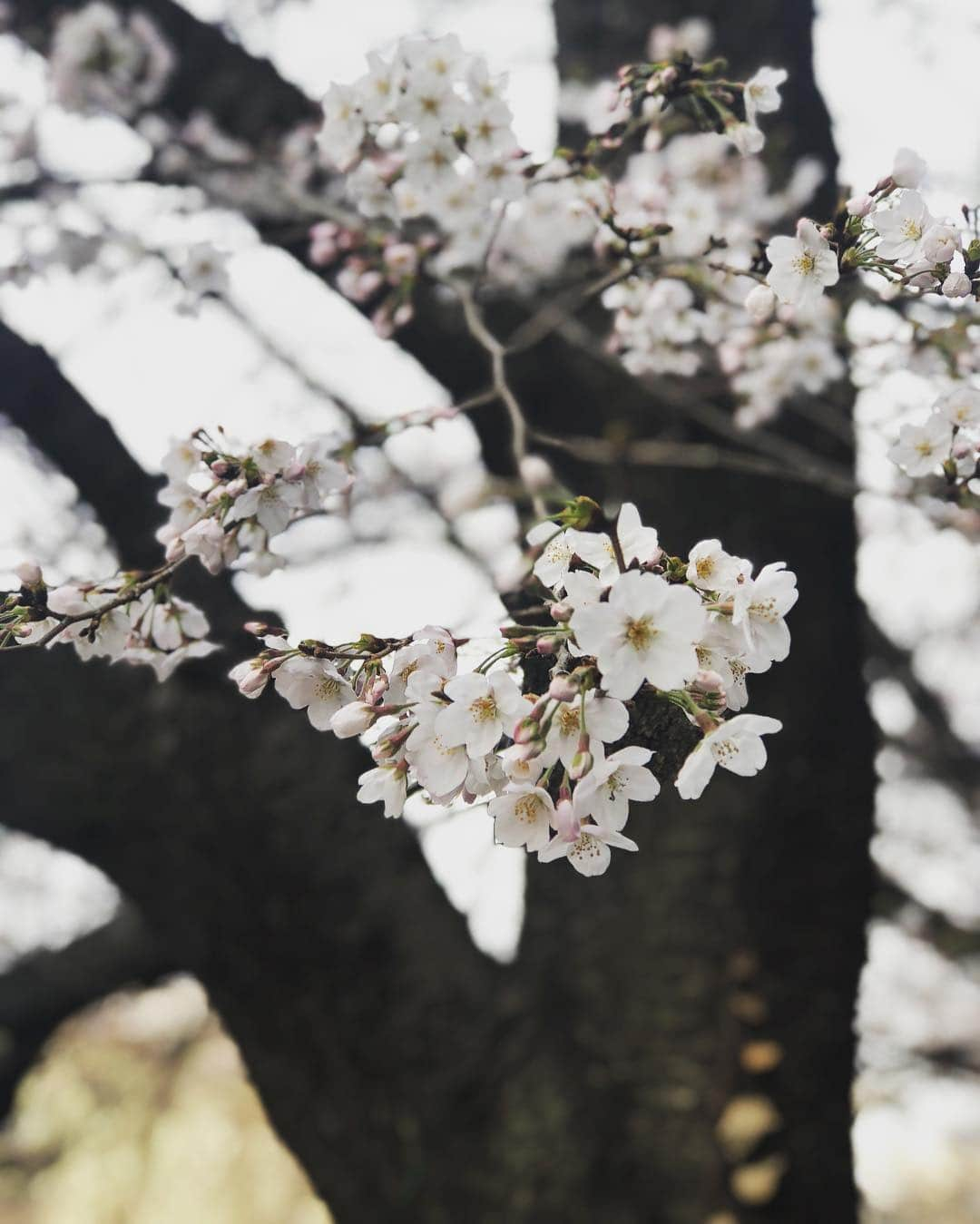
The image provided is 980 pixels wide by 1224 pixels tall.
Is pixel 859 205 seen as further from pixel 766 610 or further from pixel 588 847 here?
pixel 588 847

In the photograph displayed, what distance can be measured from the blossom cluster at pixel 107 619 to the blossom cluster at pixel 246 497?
0.17ft

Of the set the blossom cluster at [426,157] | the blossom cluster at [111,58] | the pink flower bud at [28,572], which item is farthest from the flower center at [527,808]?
the blossom cluster at [111,58]

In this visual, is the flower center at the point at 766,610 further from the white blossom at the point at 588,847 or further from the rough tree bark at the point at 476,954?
the rough tree bark at the point at 476,954

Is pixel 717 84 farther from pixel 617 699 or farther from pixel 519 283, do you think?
pixel 519 283

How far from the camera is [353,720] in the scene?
2.10 feet

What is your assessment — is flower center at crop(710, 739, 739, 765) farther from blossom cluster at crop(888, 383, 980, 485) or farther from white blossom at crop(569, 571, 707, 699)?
blossom cluster at crop(888, 383, 980, 485)

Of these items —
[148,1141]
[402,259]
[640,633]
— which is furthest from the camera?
[148,1141]

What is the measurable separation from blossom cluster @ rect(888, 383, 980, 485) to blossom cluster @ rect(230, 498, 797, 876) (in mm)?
442

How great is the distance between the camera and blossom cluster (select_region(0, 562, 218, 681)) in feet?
2.66

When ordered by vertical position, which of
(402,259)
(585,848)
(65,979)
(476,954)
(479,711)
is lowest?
(65,979)

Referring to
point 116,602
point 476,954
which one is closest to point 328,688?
point 116,602

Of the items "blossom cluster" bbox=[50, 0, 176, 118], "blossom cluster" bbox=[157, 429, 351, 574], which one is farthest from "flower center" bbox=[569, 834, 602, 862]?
"blossom cluster" bbox=[50, 0, 176, 118]

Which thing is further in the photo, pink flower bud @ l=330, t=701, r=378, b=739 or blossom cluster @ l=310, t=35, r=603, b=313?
blossom cluster @ l=310, t=35, r=603, b=313

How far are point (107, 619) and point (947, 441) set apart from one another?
0.88 meters
